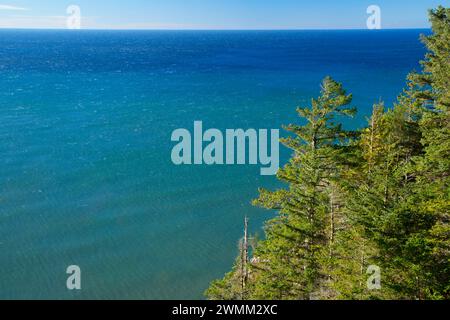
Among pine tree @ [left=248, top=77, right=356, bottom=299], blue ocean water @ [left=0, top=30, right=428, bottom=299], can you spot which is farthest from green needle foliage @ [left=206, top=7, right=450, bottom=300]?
blue ocean water @ [left=0, top=30, right=428, bottom=299]

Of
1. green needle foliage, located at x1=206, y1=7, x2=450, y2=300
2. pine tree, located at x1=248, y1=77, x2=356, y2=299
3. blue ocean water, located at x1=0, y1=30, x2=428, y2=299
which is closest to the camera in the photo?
green needle foliage, located at x1=206, y1=7, x2=450, y2=300

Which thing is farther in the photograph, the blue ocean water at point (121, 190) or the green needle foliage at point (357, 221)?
the blue ocean water at point (121, 190)

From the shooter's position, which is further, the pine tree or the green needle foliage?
the pine tree

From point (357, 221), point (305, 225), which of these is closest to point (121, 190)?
point (305, 225)

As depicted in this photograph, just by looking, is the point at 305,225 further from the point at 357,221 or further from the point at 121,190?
the point at 121,190

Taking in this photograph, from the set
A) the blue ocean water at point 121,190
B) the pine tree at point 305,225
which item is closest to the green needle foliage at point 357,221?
the pine tree at point 305,225

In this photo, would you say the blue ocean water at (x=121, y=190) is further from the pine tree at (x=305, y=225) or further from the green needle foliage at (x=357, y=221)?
the pine tree at (x=305, y=225)

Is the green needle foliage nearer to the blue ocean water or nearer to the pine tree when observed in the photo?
the pine tree

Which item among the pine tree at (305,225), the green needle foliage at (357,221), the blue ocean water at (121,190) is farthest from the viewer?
the blue ocean water at (121,190)
